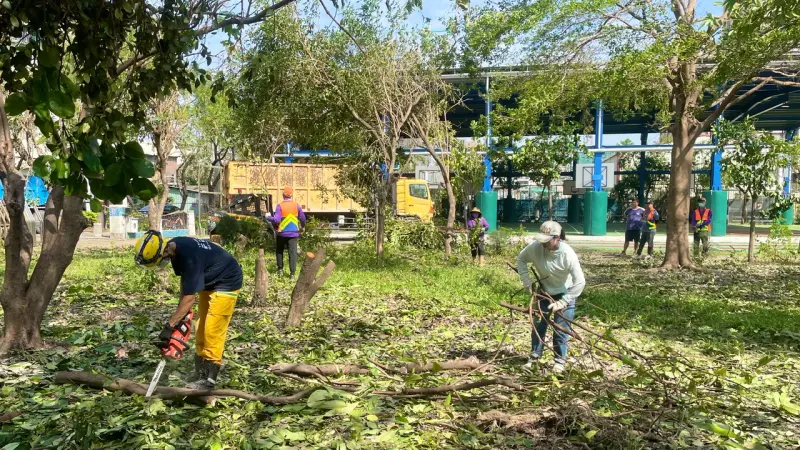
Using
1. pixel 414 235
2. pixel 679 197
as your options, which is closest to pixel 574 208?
pixel 414 235

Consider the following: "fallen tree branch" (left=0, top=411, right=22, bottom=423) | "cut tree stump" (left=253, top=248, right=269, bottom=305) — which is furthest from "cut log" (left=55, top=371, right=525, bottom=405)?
"cut tree stump" (left=253, top=248, right=269, bottom=305)

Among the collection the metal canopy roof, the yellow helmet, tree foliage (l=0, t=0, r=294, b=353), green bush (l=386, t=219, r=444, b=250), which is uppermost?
the metal canopy roof

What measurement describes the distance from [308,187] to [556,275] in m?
17.6

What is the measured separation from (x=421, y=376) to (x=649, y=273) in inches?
365

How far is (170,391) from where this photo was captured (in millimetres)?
4352

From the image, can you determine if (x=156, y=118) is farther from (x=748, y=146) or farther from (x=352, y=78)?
(x=748, y=146)

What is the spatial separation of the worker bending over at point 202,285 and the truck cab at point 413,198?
56.5 feet

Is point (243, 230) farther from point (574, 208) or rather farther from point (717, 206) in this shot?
point (574, 208)

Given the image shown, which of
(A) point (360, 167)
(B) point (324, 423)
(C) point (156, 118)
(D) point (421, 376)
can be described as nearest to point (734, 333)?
(D) point (421, 376)

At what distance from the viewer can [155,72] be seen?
4.06 m

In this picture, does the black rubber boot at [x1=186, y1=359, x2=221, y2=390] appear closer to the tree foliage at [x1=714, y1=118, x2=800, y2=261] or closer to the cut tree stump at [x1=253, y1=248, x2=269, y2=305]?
the cut tree stump at [x1=253, y1=248, x2=269, y2=305]

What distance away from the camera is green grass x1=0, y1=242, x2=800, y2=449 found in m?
3.85

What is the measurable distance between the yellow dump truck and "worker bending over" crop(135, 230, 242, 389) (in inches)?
609

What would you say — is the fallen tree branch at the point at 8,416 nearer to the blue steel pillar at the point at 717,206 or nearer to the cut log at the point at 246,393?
the cut log at the point at 246,393
